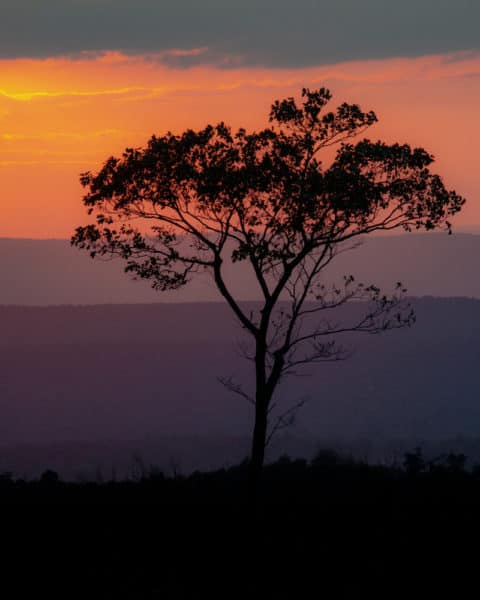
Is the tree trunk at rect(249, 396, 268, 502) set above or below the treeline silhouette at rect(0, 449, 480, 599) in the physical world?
above

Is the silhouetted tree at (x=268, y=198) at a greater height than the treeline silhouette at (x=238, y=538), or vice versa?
the silhouetted tree at (x=268, y=198)

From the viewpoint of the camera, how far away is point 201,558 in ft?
123

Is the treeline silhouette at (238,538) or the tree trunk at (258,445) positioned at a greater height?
the tree trunk at (258,445)

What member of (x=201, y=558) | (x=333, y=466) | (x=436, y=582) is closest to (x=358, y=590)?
(x=436, y=582)

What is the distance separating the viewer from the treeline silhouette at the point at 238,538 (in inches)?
1382

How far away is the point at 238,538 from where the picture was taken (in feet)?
129

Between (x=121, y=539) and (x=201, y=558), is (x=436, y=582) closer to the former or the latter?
(x=201, y=558)

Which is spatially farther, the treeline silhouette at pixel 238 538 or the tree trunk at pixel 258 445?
the tree trunk at pixel 258 445

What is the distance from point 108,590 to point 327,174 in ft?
53.5

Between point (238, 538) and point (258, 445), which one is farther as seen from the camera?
point (238, 538)

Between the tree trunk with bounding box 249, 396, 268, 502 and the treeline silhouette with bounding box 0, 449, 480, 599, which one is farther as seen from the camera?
the tree trunk with bounding box 249, 396, 268, 502

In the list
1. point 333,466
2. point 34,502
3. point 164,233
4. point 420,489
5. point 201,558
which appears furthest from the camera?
point 333,466

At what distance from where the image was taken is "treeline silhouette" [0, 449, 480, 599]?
35.1 m

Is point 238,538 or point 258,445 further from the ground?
point 258,445
